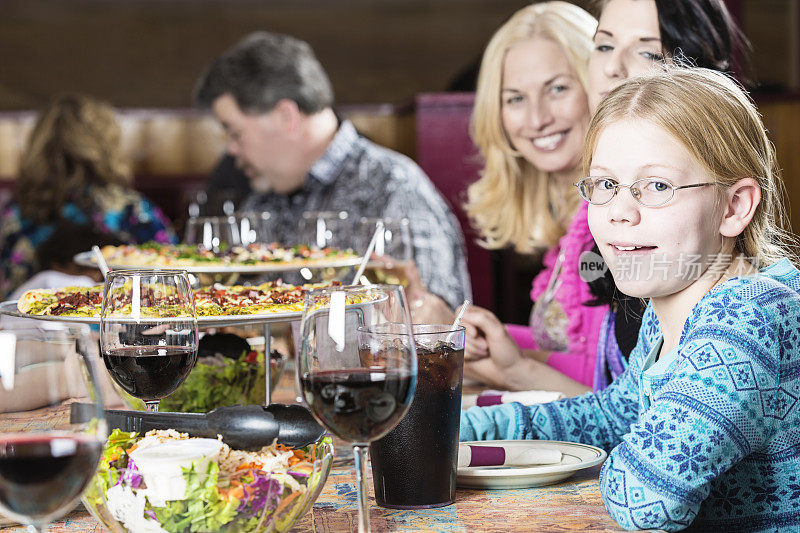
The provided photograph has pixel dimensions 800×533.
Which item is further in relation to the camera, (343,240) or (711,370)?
(343,240)

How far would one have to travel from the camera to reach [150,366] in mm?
1190

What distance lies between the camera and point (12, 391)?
839 mm

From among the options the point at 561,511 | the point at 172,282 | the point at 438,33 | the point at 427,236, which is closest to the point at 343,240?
the point at 427,236

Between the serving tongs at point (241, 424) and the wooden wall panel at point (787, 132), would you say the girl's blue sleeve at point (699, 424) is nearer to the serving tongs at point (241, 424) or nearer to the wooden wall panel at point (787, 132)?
the serving tongs at point (241, 424)

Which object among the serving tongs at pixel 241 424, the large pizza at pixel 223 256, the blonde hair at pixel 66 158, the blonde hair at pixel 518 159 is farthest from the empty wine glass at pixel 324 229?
the blonde hair at pixel 66 158

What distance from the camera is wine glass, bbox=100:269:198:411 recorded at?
1189mm

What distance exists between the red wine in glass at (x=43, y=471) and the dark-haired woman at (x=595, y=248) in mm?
1022

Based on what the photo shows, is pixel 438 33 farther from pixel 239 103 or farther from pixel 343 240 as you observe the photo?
pixel 343 240

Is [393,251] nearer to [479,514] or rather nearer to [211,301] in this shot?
[211,301]

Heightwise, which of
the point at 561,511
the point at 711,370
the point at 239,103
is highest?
the point at 239,103

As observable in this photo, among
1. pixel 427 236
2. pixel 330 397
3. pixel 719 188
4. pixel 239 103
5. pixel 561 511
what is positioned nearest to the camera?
pixel 330 397

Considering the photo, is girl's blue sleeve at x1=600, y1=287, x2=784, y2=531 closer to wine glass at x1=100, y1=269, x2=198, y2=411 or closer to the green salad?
wine glass at x1=100, y1=269, x2=198, y2=411

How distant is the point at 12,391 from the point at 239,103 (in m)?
2.90

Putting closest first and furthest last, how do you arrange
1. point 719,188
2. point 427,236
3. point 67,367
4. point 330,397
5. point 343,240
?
point 67,367
point 330,397
point 719,188
point 343,240
point 427,236
